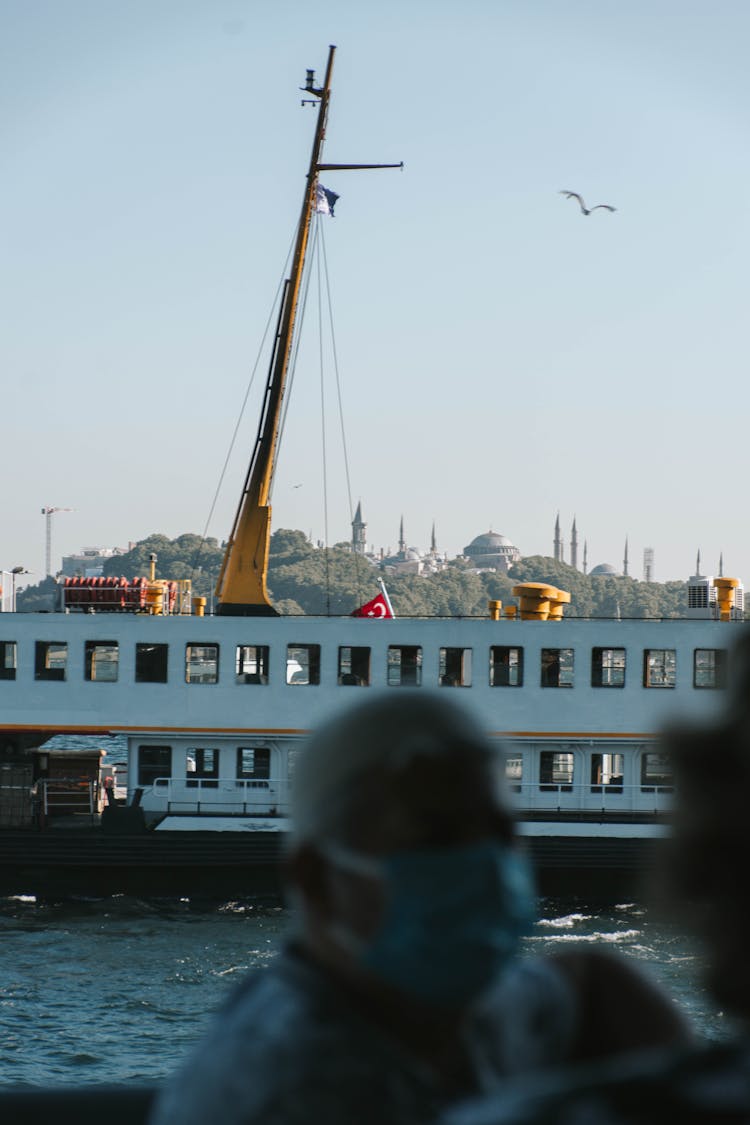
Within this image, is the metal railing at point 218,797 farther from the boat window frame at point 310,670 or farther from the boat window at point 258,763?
the boat window frame at point 310,670

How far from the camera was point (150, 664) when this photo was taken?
952 inches

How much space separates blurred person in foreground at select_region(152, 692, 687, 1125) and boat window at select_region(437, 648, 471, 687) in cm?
2246

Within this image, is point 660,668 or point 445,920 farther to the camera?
point 660,668

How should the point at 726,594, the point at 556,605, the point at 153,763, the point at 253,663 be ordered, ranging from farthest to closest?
the point at 726,594
the point at 556,605
the point at 153,763
the point at 253,663

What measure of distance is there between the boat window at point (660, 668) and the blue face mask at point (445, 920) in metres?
23.2

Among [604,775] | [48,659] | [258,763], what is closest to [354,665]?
[258,763]

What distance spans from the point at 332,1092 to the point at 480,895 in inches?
12.5

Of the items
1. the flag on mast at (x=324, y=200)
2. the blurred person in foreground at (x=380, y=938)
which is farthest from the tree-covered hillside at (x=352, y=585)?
the blurred person in foreground at (x=380, y=938)

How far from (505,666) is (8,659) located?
8551 mm

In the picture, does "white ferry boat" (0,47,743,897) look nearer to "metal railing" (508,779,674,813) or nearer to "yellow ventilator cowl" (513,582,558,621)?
"metal railing" (508,779,674,813)

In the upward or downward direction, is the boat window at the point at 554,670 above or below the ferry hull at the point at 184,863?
above

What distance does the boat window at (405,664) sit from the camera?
24.3 metres

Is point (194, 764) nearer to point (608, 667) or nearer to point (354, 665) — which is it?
point (354, 665)

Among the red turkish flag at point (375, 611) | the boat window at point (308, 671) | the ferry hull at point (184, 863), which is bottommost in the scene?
the ferry hull at point (184, 863)
